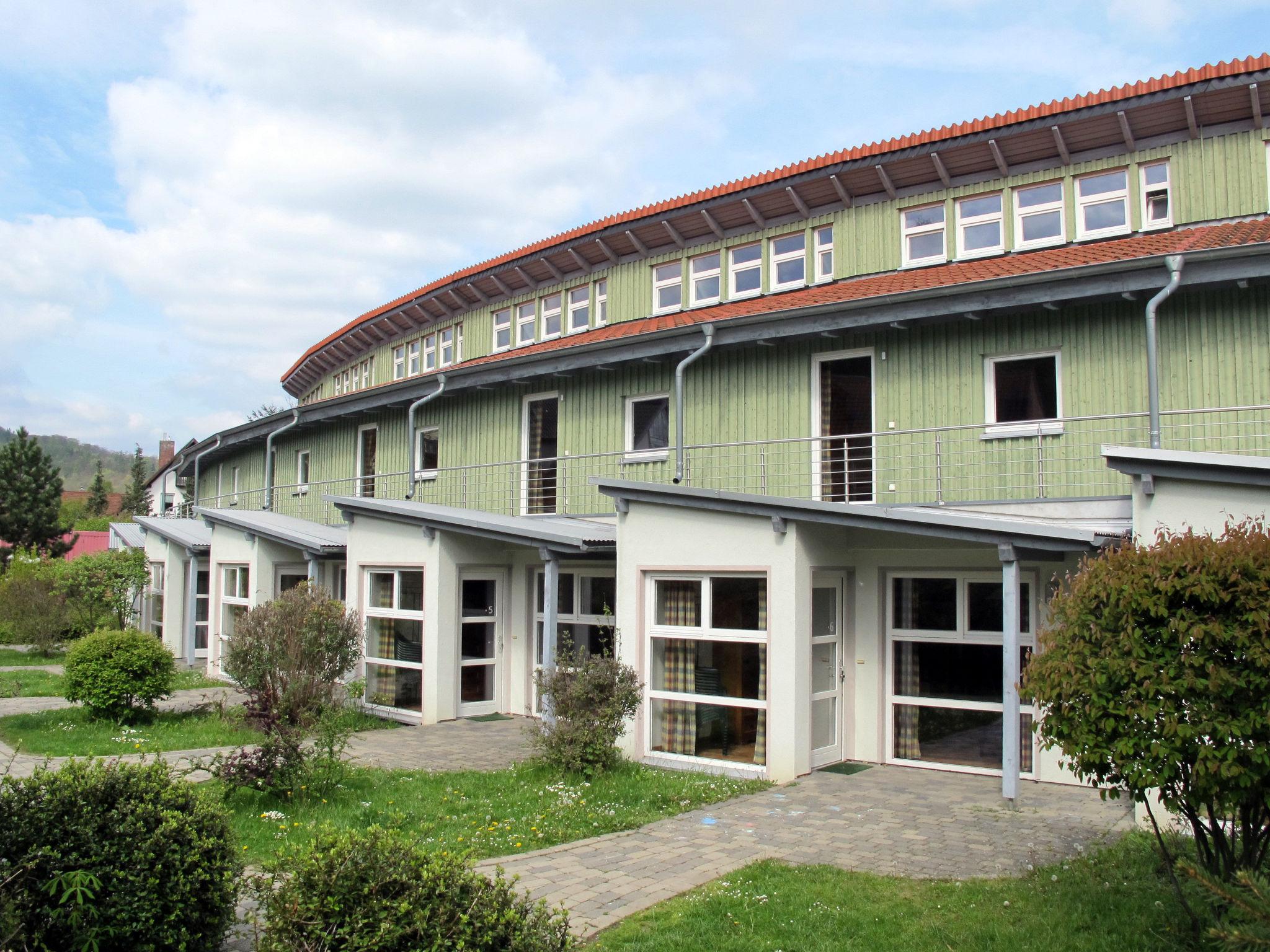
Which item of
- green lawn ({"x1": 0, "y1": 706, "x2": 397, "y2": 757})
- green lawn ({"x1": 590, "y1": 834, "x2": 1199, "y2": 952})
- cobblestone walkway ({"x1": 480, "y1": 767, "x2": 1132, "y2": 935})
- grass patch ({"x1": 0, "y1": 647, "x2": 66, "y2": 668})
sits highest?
green lawn ({"x1": 590, "y1": 834, "x2": 1199, "y2": 952})

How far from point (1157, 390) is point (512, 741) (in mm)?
8884

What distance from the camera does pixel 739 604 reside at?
1140 centimetres

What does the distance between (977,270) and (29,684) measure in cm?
1928

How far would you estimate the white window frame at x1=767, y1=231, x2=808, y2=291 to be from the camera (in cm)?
1708

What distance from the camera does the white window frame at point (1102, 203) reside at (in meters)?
14.0

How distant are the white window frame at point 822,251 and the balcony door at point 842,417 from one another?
2.78 meters

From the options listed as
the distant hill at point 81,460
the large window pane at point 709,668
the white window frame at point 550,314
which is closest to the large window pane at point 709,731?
the large window pane at point 709,668

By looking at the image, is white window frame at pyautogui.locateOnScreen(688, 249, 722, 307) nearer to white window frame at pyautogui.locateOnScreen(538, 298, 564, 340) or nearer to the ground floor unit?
white window frame at pyautogui.locateOnScreen(538, 298, 564, 340)

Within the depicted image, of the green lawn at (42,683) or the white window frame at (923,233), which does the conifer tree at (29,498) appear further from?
the white window frame at (923,233)

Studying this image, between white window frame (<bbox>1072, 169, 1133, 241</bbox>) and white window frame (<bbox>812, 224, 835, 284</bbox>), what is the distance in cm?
384

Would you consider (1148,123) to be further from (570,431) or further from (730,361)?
(570,431)

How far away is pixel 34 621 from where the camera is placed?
2539cm

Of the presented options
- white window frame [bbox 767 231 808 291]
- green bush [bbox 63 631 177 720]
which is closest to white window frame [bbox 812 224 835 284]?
white window frame [bbox 767 231 808 291]

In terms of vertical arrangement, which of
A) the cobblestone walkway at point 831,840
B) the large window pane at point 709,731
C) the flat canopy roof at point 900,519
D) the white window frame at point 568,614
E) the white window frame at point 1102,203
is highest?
Answer: the white window frame at point 1102,203
